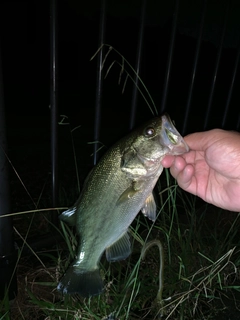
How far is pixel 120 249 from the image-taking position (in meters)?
1.57

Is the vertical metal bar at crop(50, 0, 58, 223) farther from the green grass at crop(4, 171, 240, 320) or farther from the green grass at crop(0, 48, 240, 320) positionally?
the green grass at crop(4, 171, 240, 320)

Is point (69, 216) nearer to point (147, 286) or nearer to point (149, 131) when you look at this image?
point (149, 131)

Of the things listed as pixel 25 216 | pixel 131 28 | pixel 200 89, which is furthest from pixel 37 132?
pixel 200 89

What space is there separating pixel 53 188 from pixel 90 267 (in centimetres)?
64

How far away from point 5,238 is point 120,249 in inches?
25.6

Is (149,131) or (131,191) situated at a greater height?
(149,131)

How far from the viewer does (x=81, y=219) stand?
5.11ft

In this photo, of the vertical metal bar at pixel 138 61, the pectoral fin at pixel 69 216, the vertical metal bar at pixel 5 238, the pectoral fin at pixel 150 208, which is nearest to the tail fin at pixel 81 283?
the pectoral fin at pixel 69 216

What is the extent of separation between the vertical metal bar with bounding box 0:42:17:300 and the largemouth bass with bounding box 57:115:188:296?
41cm

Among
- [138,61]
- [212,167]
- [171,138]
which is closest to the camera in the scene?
[171,138]

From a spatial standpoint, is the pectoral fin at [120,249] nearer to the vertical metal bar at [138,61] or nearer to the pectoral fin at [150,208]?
the pectoral fin at [150,208]

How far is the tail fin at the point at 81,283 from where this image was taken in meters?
1.54

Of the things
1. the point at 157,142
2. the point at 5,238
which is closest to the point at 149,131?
the point at 157,142

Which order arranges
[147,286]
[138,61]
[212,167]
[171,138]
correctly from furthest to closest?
[138,61] < [147,286] < [212,167] < [171,138]
